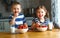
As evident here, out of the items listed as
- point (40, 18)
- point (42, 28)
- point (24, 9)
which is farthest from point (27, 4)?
point (42, 28)

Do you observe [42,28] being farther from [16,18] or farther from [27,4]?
[27,4]

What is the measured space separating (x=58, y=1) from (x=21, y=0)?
1.57 m

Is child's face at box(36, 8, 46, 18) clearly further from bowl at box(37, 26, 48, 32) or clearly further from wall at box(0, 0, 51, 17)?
wall at box(0, 0, 51, 17)

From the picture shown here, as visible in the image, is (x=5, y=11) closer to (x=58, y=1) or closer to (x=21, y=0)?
(x=21, y=0)

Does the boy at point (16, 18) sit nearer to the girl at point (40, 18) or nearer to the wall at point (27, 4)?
the girl at point (40, 18)

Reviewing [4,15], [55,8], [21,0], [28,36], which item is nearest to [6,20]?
[4,15]

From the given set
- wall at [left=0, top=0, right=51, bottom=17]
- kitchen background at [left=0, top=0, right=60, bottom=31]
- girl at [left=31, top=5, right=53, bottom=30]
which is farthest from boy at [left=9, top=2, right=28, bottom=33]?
wall at [left=0, top=0, right=51, bottom=17]

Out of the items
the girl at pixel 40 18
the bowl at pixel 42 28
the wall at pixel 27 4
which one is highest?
the wall at pixel 27 4

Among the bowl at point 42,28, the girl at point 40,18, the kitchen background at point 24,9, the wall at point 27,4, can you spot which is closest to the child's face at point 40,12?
the girl at point 40,18

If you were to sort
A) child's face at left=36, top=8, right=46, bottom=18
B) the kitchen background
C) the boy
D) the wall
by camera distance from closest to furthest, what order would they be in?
the boy < child's face at left=36, top=8, right=46, bottom=18 < the kitchen background < the wall

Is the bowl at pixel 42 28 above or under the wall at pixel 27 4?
under

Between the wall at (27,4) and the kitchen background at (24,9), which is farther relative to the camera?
the wall at (27,4)

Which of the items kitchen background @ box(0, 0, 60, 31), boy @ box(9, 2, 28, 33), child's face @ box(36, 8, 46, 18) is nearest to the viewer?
boy @ box(9, 2, 28, 33)

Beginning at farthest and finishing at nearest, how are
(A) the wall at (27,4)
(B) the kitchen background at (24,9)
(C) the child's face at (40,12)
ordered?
(A) the wall at (27,4) < (B) the kitchen background at (24,9) < (C) the child's face at (40,12)
